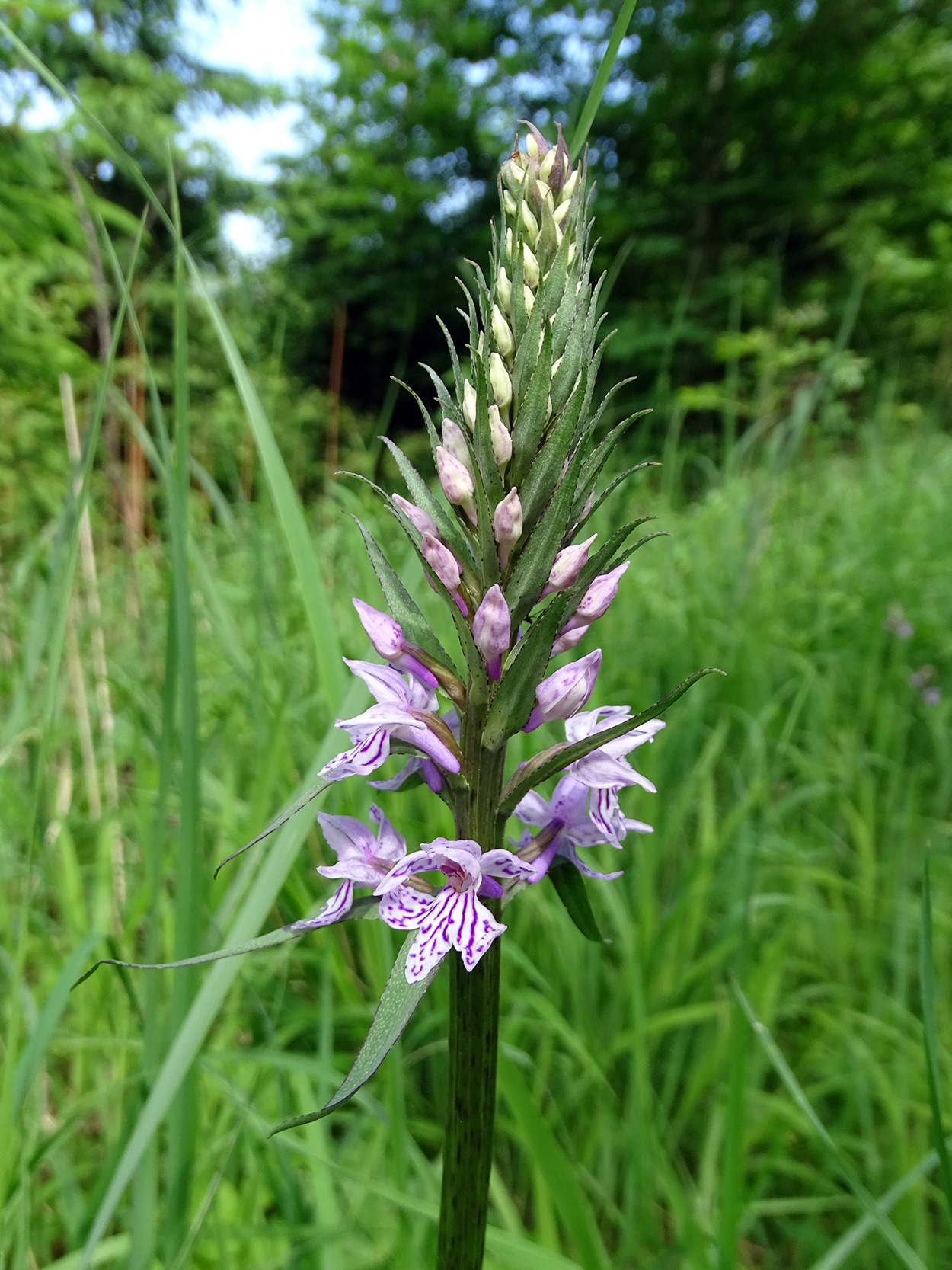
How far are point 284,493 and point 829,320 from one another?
18.3 m

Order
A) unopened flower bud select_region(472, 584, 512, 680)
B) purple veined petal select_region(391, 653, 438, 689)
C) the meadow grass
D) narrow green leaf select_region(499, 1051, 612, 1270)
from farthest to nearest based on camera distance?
the meadow grass
narrow green leaf select_region(499, 1051, 612, 1270)
purple veined petal select_region(391, 653, 438, 689)
unopened flower bud select_region(472, 584, 512, 680)

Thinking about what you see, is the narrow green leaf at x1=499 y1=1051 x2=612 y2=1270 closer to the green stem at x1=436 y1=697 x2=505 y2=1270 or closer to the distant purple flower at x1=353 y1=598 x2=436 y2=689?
the green stem at x1=436 y1=697 x2=505 y2=1270

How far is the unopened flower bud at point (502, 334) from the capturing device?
807 millimetres

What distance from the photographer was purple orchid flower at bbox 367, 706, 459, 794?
0.86m

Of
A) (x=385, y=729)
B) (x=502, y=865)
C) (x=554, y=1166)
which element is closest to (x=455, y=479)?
(x=385, y=729)

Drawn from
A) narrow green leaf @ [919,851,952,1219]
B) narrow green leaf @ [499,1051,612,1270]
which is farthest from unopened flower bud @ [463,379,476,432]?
narrow green leaf @ [499,1051,612,1270]

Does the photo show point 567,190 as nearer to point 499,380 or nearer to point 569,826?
point 499,380

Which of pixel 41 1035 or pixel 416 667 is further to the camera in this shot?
pixel 41 1035

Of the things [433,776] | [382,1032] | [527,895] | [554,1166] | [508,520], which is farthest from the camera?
[527,895]

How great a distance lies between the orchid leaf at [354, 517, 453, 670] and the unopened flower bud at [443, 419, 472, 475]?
12 cm

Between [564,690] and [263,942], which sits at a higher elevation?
[564,690]

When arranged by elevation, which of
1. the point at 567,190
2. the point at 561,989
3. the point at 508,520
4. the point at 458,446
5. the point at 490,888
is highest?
the point at 567,190

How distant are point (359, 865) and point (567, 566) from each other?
0.38 m

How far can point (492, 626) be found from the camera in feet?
2.43
